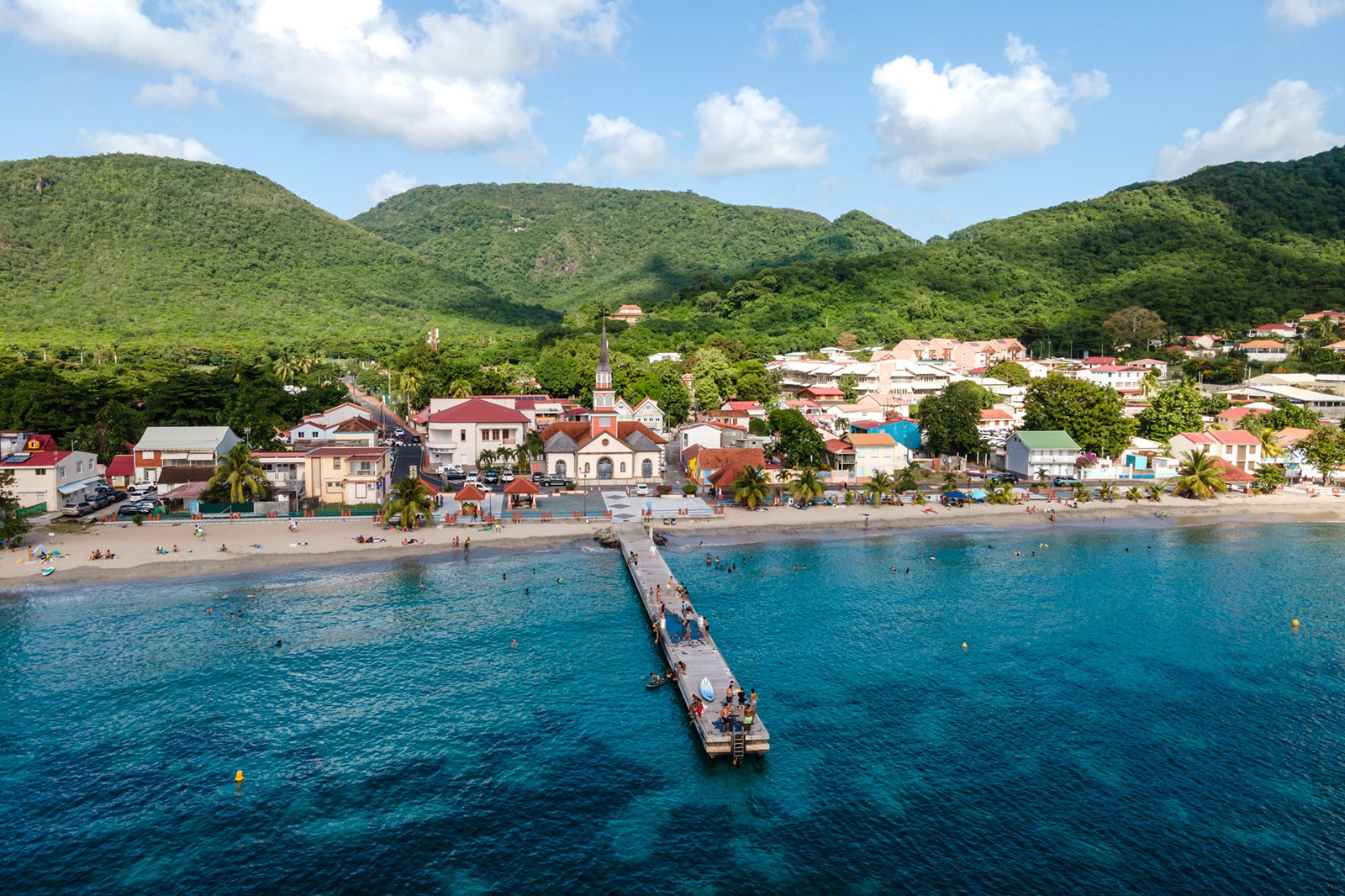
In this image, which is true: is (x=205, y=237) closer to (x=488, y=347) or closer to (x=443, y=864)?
(x=488, y=347)

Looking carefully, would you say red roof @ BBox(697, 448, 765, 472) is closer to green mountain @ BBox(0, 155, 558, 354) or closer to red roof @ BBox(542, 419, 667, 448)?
red roof @ BBox(542, 419, 667, 448)

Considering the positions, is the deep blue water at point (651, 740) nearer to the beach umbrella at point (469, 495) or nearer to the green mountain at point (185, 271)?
the beach umbrella at point (469, 495)

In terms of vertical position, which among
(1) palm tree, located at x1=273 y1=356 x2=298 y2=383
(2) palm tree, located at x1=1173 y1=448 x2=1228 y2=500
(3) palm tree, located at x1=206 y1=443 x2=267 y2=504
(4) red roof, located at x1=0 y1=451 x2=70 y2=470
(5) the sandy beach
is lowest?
(5) the sandy beach

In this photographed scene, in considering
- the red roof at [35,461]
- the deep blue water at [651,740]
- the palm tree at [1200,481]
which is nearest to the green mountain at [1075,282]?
the palm tree at [1200,481]

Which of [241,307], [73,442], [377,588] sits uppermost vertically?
[241,307]

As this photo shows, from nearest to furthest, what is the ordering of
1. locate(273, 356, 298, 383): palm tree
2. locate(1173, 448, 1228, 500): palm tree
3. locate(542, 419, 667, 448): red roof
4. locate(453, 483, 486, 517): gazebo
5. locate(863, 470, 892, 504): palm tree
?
locate(453, 483, 486, 517): gazebo, locate(863, 470, 892, 504): palm tree, locate(1173, 448, 1228, 500): palm tree, locate(542, 419, 667, 448): red roof, locate(273, 356, 298, 383): palm tree

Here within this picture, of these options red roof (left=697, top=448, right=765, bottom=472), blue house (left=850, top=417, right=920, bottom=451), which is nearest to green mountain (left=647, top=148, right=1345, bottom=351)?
blue house (left=850, top=417, right=920, bottom=451)

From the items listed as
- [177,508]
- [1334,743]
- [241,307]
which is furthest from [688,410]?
[241,307]
